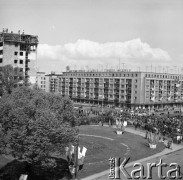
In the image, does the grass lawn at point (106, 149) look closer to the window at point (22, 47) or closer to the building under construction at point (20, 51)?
the building under construction at point (20, 51)

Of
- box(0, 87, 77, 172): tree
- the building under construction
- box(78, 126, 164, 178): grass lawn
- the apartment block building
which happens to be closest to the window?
the building under construction

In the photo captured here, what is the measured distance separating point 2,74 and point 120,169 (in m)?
51.4

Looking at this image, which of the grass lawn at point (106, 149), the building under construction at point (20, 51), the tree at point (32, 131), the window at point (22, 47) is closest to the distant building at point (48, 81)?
the building under construction at point (20, 51)

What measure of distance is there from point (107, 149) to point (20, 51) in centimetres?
7022

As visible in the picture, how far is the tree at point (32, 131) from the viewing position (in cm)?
2398

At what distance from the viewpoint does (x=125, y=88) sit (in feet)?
414

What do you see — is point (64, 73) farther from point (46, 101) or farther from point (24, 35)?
point (46, 101)

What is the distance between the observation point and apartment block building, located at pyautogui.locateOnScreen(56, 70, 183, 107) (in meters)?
122

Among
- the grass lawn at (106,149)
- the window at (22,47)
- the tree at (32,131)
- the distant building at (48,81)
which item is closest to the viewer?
the tree at (32,131)

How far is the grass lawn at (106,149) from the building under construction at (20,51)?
5486cm

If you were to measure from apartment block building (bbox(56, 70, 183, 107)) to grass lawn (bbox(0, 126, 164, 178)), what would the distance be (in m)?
67.5

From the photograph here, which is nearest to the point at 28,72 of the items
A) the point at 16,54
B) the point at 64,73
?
the point at 16,54

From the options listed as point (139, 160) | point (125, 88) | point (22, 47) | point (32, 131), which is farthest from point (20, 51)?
point (32, 131)

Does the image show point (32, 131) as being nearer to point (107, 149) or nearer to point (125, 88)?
point (107, 149)
